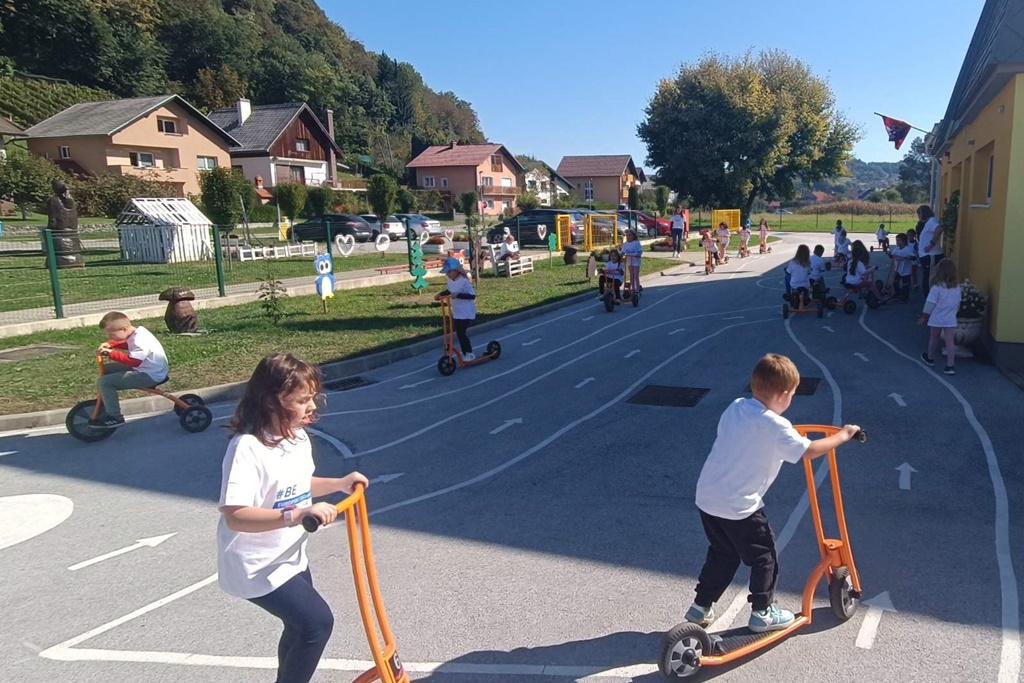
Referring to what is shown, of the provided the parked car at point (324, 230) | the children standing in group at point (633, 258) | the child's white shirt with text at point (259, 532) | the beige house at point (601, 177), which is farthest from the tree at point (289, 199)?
the beige house at point (601, 177)

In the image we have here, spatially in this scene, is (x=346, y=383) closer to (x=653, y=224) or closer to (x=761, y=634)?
(x=761, y=634)

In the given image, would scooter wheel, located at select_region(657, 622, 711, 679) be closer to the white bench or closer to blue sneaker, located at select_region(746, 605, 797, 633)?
blue sneaker, located at select_region(746, 605, 797, 633)

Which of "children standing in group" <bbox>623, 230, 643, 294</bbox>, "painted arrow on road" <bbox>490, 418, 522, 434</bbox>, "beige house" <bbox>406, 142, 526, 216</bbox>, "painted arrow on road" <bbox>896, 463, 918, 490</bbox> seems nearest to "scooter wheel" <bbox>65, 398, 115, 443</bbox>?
"painted arrow on road" <bbox>490, 418, 522, 434</bbox>

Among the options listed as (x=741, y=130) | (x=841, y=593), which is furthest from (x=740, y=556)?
(x=741, y=130)

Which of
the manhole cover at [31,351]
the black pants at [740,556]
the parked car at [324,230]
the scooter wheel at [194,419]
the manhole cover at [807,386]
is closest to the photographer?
the black pants at [740,556]

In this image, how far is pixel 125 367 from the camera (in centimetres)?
848

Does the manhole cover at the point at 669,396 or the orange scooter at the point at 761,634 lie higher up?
the orange scooter at the point at 761,634

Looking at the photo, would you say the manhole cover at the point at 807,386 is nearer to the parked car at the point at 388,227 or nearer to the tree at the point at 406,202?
the parked car at the point at 388,227

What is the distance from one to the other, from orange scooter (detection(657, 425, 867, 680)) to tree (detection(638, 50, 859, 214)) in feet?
176

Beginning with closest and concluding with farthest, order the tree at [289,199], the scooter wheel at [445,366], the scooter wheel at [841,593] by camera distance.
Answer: the scooter wheel at [841,593]
the scooter wheel at [445,366]
the tree at [289,199]

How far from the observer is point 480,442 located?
8367 mm

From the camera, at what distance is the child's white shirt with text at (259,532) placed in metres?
3.04

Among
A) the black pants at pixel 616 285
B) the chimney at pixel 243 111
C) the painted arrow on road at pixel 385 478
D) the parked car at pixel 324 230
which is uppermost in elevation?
the chimney at pixel 243 111

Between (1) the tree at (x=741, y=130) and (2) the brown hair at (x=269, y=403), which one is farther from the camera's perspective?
(1) the tree at (x=741, y=130)
